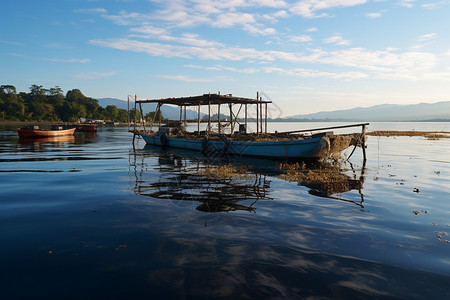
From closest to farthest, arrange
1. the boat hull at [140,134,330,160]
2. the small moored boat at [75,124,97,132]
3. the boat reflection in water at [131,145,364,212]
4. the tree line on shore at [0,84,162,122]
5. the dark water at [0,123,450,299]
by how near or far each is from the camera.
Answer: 1. the dark water at [0,123,450,299]
2. the boat reflection in water at [131,145,364,212]
3. the boat hull at [140,134,330,160]
4. the small moored boat at [75,124,97,132]
5. the tree line on shore at [0,84,162,122]

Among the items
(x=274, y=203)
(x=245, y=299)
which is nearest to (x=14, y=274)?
(x=245, y=299)

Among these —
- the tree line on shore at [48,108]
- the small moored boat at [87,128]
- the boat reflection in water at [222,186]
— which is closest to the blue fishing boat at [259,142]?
the boat reflection in water at [222,186]

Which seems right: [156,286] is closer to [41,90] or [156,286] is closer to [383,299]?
[383,299]

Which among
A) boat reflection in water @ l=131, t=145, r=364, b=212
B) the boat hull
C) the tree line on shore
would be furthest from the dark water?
the tree line on shore

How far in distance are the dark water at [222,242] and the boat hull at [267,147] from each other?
644 cm

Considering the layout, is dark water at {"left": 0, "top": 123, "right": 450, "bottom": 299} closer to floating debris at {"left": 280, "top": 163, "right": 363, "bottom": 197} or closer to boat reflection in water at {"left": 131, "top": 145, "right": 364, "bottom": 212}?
boat reflection in water at {"left": 131, "top": 145, "right": 364, "bottom": 212}

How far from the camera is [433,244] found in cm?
565

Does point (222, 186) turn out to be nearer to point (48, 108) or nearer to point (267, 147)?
point (267, 147)

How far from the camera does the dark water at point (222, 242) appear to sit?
160 inches

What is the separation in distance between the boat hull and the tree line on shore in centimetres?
8443

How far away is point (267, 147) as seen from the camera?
754 inches

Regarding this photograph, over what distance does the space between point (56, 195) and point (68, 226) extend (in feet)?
12.3

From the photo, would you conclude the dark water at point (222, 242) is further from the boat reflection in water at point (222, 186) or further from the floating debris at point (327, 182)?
the floating debris at point (327, 182)

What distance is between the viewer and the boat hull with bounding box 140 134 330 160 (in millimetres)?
17188
